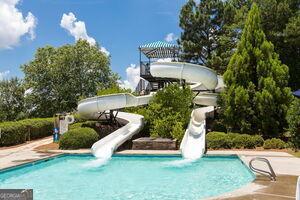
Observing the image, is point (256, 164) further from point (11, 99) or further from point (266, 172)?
point (11, 99)

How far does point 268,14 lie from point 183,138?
586 inches

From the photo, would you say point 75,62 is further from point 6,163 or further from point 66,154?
point 6,163

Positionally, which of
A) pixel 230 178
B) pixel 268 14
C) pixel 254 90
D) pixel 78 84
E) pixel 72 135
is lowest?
pixel 230 178

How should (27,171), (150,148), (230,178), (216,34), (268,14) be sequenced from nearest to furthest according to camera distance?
1. (230,178)
2. (27,171)
3. (150,148)
4. (268,14)
5. (216,34)

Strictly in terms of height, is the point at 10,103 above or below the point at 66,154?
above

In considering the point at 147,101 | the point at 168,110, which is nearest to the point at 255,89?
the point at 168,110

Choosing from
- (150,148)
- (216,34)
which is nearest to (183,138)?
(150,148)

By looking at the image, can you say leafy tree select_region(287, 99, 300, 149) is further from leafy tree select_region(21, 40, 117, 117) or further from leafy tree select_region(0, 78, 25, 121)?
leafy tree select_region(0, 78, 25, 121)

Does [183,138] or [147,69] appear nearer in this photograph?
[183,138]

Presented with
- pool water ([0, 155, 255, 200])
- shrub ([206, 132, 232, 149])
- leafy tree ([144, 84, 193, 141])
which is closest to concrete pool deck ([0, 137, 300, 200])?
pool water ([0, 155, 255, 200])

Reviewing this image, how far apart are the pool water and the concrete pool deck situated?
0.46m

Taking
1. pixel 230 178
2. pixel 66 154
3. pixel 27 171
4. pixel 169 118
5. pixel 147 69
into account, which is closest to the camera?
pixel 230 178

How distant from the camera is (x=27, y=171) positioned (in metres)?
14.5

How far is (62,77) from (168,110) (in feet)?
74.7
